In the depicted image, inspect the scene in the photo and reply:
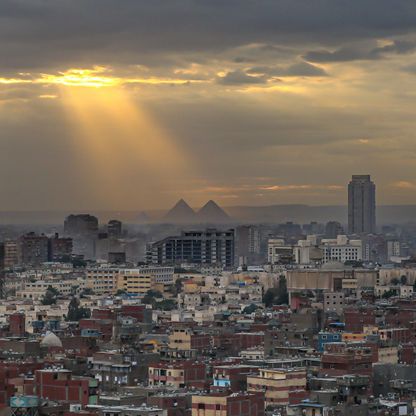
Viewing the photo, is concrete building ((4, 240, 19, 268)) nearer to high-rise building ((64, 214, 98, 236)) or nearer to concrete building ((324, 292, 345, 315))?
high-rise building ((64, 214, 98, 236))

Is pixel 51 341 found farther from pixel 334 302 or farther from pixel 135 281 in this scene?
pixel 135 281

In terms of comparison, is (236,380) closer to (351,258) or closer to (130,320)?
(130,320)

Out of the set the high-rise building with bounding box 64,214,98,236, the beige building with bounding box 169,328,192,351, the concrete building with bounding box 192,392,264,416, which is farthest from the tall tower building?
the concrete building with bounding box 192,392,264,416

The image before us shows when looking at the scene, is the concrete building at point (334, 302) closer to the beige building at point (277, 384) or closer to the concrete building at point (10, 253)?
the beige building at point (277, 384)

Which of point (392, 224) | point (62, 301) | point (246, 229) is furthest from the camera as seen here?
point (392, 224)

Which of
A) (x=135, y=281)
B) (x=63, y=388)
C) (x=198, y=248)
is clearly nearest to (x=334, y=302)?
(x=135, y=281)

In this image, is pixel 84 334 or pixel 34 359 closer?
pixel 34 359

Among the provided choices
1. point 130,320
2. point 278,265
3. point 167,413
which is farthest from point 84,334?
point 278,265
